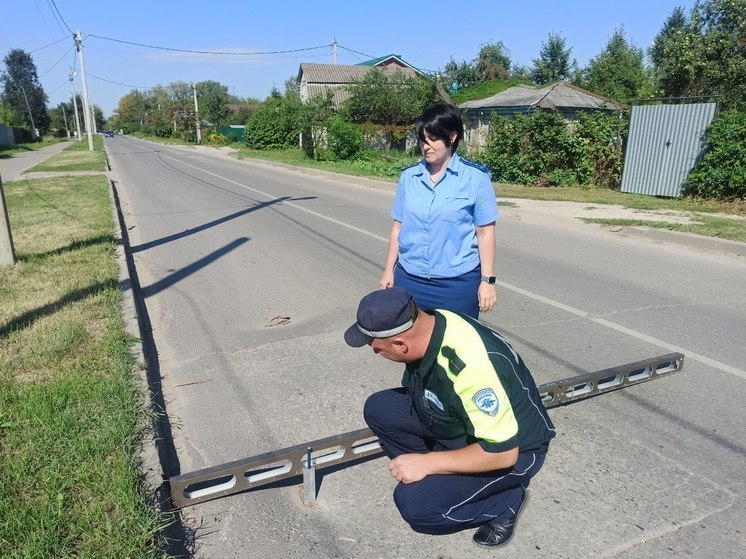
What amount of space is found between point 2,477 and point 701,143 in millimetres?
14153

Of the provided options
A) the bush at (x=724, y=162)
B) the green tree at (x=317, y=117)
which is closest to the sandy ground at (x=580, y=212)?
the bush at (x=724, y=162)

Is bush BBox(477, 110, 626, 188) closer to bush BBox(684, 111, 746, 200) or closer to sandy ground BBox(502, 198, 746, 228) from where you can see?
bush BBox(684, 111, 746, 200)

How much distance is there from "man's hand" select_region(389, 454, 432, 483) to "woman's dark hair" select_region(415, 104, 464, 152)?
1584mm

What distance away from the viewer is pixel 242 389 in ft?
13.5

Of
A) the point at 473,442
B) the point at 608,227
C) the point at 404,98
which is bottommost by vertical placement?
the point at 608,227

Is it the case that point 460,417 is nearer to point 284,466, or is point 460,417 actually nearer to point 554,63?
point 284,466

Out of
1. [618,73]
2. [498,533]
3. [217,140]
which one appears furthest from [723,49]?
[217,140]

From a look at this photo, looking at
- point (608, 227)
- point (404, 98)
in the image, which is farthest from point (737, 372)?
point (404, 98)

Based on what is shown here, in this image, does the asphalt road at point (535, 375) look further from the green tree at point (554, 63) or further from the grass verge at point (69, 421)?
the green tree at point (554, 63)

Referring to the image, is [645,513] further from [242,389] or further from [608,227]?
[608,227]

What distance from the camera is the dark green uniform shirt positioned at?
6.61 ft

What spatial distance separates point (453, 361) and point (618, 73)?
42.4 metres

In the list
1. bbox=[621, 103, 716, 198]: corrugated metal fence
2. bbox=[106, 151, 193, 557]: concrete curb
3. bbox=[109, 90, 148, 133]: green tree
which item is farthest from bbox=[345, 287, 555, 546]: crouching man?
bbox=[109, 90, 148, 133]: green tree

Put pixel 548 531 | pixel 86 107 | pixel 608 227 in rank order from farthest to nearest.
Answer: pixel 86 107, pixel 608 227, pixel 548 531
